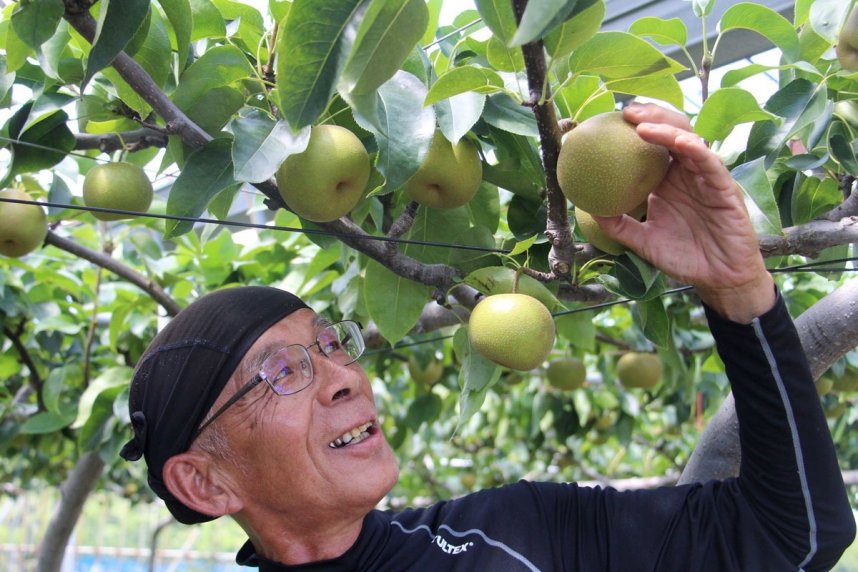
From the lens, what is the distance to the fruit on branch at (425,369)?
308 cm

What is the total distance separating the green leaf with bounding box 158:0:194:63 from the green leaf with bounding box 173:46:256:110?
29 mm

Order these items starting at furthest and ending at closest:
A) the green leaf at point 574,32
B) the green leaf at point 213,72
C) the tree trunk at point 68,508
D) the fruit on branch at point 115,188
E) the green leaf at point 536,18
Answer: the tree trunk at point 68,508 → the fruit on branch at point 115,188 → the green leaf at point 213,72 → the green leaf at point 574,32 → the green leaf at point 536,18

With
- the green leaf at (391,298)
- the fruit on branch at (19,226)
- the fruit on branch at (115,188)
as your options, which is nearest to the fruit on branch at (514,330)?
the green leaf at (391,298)

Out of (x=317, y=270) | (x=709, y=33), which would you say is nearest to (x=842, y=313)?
(x=709, y=33)

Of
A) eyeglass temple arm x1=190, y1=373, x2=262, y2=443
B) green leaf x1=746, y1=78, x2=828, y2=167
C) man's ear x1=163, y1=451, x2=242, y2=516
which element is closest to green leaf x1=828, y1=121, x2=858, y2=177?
green leaf x1=746, y1=78, x2=828, y2=167

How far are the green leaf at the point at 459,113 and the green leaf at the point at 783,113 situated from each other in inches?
15.9

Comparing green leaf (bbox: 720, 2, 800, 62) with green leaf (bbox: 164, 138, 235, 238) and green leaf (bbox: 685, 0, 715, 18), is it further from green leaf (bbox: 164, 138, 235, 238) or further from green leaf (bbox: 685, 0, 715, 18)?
green leaf (bbox: 164, 138, 235, 238)

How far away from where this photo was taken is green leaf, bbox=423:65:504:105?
0.98m

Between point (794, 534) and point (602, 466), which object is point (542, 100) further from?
point (602, 466)

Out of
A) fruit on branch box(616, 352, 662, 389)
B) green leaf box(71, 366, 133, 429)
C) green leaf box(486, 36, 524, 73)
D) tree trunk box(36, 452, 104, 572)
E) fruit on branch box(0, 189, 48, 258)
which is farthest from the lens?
tree trunk box(36, 452, 104, 572)

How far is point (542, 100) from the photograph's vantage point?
91 centimetres

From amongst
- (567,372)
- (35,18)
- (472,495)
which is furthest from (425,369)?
(35,18)

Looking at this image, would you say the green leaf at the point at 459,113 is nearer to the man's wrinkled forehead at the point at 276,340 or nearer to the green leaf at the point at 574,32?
the green leaf at the point at 574,32

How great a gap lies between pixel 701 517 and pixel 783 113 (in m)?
0.56
